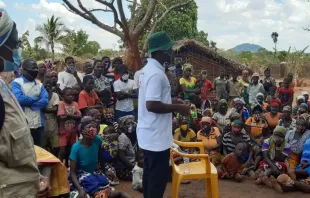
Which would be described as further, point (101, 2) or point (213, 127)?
point (101, 2)

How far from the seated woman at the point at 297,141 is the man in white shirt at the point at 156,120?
2.68 m

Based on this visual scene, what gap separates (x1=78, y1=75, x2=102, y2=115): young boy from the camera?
5.66 metres

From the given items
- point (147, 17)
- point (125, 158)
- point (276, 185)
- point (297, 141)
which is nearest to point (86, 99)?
point (125, 158)

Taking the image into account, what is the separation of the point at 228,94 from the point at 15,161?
8145 millimetres

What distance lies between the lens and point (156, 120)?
10.8 feet

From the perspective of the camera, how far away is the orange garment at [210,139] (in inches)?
236

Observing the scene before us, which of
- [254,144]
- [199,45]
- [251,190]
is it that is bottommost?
[251,190]

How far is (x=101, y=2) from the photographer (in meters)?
10.7

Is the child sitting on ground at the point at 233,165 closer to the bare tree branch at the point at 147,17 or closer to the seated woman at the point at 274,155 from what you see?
the seated woman at the point at 274,155

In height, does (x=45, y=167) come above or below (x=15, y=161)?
below

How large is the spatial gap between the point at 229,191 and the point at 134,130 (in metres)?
1.60

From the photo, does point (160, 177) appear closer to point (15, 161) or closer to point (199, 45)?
point (15, 161)

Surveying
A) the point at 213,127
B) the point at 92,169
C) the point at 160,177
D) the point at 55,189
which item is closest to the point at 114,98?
the point at 213,127

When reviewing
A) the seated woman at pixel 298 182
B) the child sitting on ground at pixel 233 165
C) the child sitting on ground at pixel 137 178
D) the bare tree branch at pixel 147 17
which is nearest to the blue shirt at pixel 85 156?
the child sitting on ground at pixel 137 178
